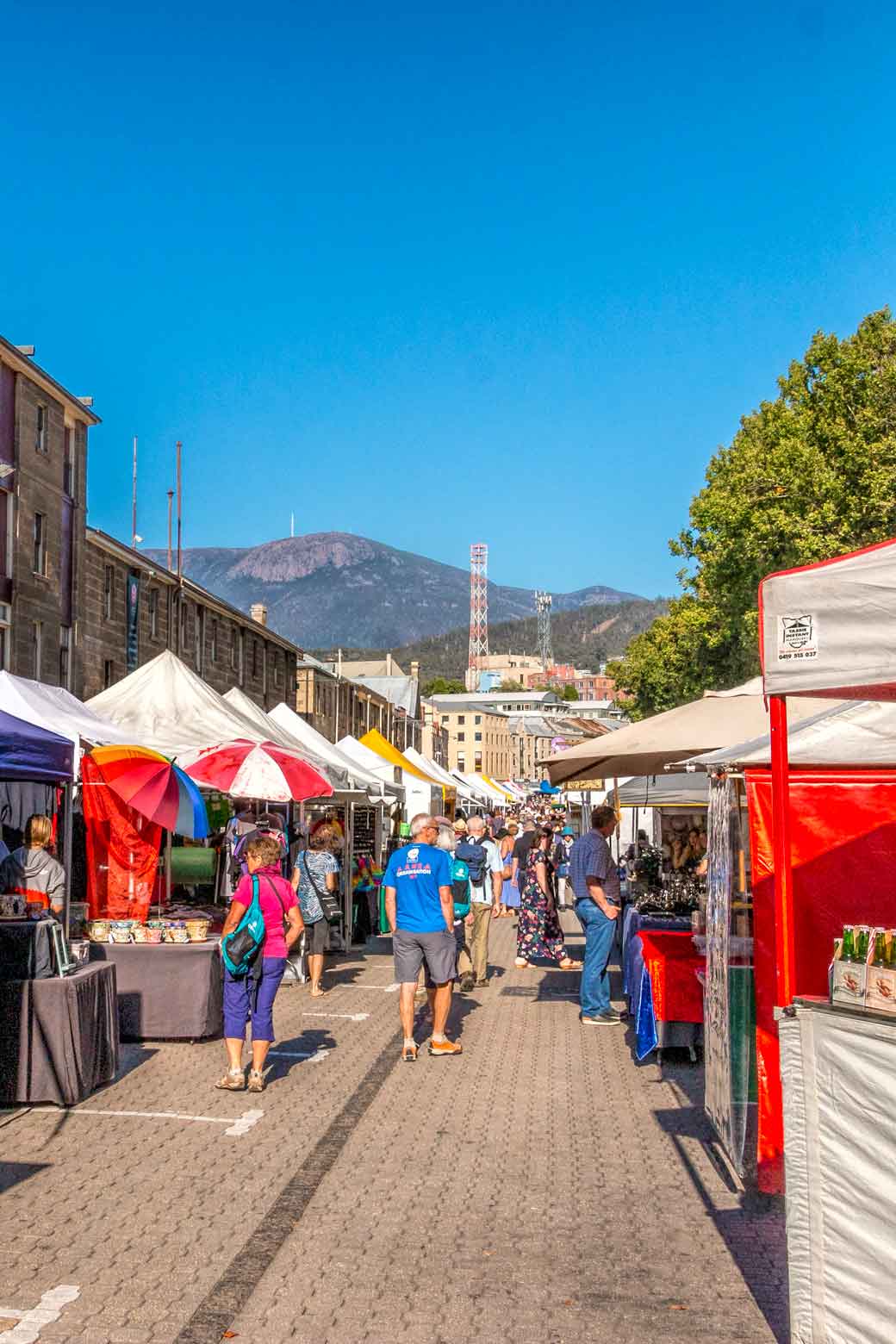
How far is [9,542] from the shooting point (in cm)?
3484

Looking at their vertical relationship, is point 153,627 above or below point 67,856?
above

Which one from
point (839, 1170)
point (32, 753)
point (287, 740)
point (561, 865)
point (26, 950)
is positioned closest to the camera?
point (839, 1170)

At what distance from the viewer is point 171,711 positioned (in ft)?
54.3

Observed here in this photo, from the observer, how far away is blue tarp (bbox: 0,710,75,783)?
29.5 feet

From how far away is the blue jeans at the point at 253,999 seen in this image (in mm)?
8836

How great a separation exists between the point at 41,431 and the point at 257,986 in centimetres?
3160

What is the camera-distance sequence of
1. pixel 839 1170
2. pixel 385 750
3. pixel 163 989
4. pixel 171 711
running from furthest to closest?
pixel 385 750, pixel 171 711, pixel 163 989, pixel 839 1170

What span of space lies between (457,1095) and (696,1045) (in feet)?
7.45

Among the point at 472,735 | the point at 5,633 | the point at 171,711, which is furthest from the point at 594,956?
the point at 472,735

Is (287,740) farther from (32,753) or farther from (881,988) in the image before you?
(881,988)

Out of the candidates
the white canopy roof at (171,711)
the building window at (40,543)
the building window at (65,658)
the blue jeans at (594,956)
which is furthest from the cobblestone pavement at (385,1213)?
the building window at (65,658)

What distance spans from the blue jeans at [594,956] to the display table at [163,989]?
3.21 metres

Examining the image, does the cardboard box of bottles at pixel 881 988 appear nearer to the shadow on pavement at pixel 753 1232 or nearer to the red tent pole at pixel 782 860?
the red tent pole at pixel 782 860

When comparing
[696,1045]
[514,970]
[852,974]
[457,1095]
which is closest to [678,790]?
[514,970]
